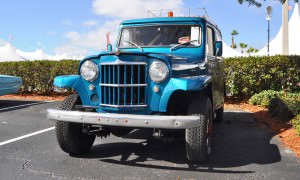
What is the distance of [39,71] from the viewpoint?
1303 cm

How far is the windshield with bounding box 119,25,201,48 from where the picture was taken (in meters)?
4.92

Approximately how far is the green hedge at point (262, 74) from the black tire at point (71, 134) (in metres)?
7.29

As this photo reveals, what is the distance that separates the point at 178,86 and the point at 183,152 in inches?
54.8

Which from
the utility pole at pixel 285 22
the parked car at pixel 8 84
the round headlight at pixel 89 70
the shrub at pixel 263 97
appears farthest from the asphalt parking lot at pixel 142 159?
the utility pole at pixel 285 22

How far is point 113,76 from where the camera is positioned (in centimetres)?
381

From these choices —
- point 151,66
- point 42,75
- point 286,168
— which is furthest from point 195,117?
point 42,75

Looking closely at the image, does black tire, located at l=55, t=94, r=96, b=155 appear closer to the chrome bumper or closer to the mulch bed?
the chrome bumper

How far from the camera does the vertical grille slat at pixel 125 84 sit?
12.4 ft

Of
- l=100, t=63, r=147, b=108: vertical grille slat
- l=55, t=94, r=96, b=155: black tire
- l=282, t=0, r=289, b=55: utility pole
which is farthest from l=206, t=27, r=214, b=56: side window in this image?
l=282, t=0, r=289, b=55: utility pole

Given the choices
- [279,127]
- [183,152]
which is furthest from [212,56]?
[279,127]

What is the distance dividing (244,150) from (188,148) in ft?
4.64

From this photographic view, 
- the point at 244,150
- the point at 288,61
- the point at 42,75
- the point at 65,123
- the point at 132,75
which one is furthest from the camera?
the point at 42,75

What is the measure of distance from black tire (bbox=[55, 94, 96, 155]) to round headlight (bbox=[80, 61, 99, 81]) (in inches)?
15.2

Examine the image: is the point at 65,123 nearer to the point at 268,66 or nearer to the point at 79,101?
the point at 79,101
